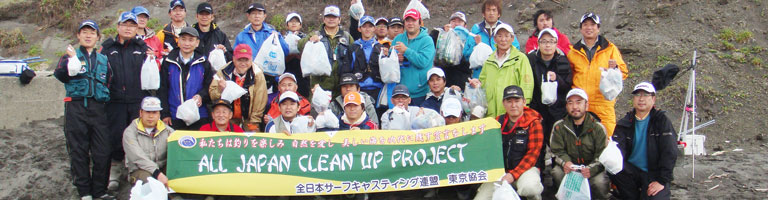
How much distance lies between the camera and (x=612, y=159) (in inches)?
234

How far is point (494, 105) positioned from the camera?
7020mm

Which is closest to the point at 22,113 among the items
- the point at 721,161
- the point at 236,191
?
the point at 236,191

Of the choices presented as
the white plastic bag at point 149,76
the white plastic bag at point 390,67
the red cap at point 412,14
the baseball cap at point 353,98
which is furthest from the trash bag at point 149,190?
the red cap at point 412,14

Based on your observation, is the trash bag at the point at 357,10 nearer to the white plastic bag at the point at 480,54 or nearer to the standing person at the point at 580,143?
the white plastic bag at the point at 480,54

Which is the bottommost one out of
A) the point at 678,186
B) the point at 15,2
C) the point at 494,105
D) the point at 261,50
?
the point at 678,186

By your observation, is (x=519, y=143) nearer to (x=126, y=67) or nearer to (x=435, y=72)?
(x=435, y=72)

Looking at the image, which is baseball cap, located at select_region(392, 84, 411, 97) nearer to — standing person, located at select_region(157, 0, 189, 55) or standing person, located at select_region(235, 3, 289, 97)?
standing person, located at select_region(235, 3, 289, 97)

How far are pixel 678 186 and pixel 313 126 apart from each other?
4.47m

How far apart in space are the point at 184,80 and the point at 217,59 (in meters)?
→ 0.47

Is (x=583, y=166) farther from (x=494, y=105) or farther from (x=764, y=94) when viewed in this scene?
(x=764, y=94)

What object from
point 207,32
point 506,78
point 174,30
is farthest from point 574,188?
point 174,30

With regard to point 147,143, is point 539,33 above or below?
above

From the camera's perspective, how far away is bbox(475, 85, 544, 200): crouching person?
20.8 feet

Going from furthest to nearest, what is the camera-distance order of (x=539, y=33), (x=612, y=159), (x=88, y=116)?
(x=539, y=33)
(x=88, y=116)
(x=612, y=159)
